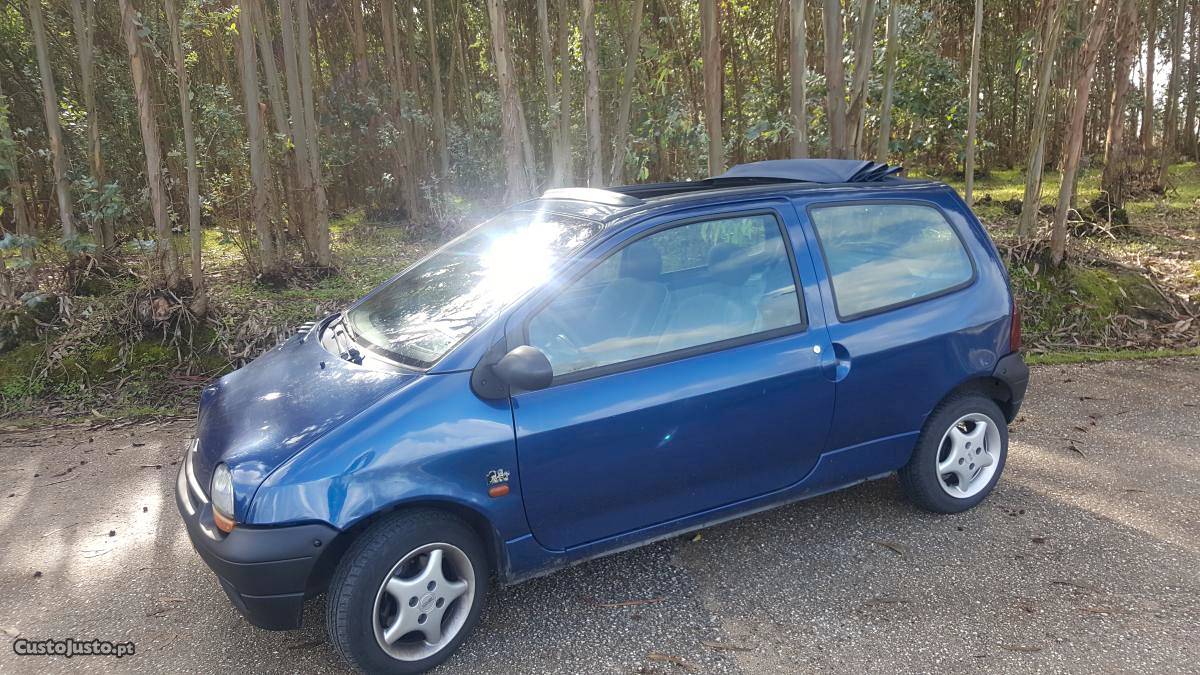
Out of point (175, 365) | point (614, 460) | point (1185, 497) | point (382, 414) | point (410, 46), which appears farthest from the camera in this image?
point (410, 46)

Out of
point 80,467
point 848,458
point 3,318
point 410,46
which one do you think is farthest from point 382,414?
point 410,46

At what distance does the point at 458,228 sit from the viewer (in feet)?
42.8

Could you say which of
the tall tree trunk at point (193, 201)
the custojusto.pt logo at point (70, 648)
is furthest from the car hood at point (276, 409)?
the tall tree trunk at point (193, 201)

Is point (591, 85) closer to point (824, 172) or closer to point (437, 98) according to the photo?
point (824, 172)

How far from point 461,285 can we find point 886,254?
2008 millimetres

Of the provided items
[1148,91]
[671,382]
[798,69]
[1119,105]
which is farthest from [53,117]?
[1148,91]

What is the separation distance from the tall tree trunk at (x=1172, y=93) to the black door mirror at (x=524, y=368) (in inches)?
666

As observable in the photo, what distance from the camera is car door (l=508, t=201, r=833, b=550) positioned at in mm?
2824

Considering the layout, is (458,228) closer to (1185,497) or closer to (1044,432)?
(1044,432)

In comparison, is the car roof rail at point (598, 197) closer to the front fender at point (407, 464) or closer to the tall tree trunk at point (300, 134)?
the front fender at point (407, 464)

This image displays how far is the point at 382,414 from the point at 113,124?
11.8 meters

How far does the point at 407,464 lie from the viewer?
2.56m

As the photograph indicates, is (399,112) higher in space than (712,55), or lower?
higher

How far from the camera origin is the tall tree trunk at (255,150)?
7.46 metres
